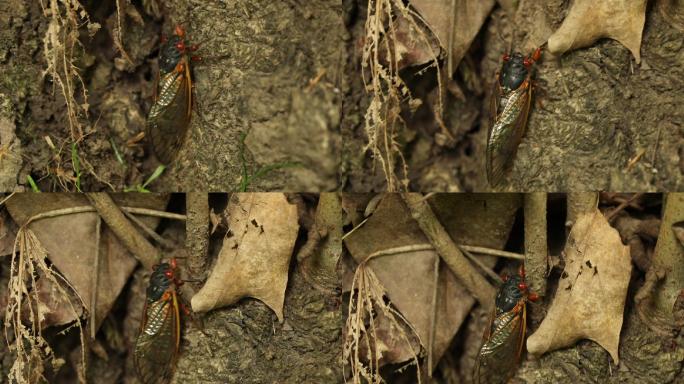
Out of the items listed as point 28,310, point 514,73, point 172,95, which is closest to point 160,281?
point 28,310

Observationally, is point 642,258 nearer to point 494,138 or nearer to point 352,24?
point 494,138

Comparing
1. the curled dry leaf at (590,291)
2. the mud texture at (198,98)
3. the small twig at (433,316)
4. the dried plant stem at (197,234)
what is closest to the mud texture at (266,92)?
the mud texture at (198,98)

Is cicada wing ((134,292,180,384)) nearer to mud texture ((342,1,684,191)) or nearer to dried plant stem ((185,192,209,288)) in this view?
dried plant stem ((185,192,209,288))

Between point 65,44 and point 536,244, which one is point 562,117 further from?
point 65,44

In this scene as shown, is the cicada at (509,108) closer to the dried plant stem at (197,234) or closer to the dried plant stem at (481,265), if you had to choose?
the dried plant stem at (481,265)

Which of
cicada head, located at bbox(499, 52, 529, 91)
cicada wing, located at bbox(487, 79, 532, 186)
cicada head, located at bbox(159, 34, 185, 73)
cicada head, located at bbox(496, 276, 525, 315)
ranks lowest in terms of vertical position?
cicada head, located at bbox(496, 276, 525, 315)

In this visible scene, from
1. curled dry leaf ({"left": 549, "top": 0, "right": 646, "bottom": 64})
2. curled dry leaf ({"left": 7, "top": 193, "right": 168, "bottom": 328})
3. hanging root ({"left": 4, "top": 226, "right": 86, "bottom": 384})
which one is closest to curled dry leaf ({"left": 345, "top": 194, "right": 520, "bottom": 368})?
curled dry leaf ({"left": 549, "top": 0, "right": 646, "bottom": 64})

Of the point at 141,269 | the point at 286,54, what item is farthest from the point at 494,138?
the point at 141,269
